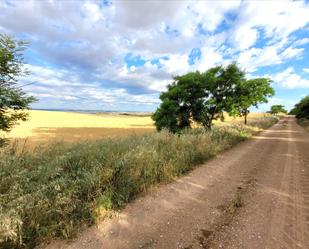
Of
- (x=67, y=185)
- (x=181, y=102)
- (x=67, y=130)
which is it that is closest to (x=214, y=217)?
(x=67, y=185)

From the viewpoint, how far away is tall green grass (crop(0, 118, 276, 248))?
355 centimetres

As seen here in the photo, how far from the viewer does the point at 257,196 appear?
5461 mm

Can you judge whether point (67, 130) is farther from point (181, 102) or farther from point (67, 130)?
point (181, 102)

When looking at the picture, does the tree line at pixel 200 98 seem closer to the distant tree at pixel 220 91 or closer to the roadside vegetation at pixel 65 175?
the distant tree at pixel 220 91

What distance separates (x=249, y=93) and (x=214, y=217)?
18027mm

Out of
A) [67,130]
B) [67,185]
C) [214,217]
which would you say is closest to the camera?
[214,217]

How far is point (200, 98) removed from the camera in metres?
17.7

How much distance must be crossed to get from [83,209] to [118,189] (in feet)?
3.47

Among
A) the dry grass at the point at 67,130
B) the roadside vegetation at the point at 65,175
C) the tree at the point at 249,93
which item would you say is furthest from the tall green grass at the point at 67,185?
the tree at the point at 249,93

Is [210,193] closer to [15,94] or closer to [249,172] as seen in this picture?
[249,172]

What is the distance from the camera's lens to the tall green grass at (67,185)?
3553 mm

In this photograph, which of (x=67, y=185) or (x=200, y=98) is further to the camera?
(x=200, y=98)

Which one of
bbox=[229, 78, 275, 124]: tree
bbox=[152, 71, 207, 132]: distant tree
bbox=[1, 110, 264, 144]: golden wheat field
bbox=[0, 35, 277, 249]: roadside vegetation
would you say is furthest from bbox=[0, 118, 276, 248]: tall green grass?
bbox=[229, 78, 275, 124]: tree

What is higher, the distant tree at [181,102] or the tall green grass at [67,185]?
the distant tree at [181,102]
